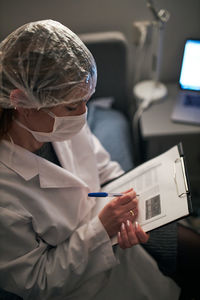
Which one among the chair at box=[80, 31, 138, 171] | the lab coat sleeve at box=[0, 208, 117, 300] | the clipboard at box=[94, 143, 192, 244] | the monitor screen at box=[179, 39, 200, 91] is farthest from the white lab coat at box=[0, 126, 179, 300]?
the monitor screen at box=[179, 39, 200, 91]

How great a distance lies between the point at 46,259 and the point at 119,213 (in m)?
0.26

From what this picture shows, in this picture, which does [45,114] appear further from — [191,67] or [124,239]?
[191,67]

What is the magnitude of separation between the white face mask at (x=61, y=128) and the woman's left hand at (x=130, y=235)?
0.33 metres

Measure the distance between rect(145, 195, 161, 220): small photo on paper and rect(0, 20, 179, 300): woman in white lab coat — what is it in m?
0.05

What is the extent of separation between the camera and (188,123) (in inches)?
50.4

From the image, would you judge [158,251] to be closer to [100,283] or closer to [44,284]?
[100,283]

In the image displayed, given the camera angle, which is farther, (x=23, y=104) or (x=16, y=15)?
(x=16, y=15)

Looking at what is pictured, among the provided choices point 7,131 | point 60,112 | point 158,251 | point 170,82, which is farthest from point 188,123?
point 7,131

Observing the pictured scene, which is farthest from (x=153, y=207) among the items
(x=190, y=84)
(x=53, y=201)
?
(x=190, y=84)

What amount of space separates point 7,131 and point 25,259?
14.8 inches

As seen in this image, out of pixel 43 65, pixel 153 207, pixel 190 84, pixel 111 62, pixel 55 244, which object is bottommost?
pixel 55 244

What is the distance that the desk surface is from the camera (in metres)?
1.25

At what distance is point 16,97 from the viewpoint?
0.68 m

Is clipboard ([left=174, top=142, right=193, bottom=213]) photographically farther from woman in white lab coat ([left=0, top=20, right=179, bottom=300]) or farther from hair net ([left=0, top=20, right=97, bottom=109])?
hair net ([left=0, top=20, right=97, bottom=109])
